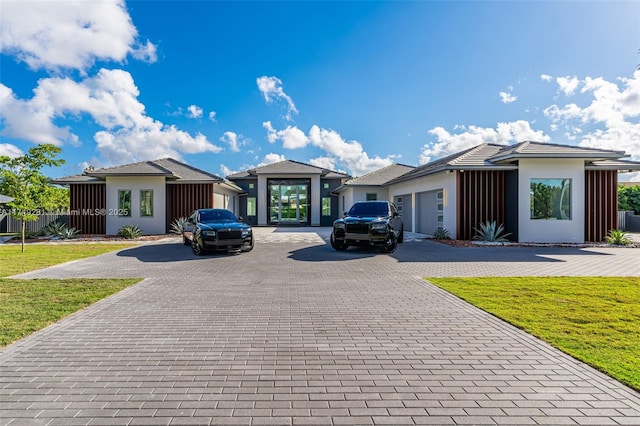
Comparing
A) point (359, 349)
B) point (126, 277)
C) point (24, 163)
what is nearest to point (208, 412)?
point (359, 349)

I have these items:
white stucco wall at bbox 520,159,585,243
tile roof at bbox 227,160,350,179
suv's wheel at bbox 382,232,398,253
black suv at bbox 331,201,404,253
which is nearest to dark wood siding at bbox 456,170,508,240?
white stucco wall at bbox 520,159,585,243

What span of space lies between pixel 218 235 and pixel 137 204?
1086 cm

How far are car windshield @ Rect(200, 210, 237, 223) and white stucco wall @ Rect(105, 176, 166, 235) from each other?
7.87 meters

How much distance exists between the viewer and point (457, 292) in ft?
22.9

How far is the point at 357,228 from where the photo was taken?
513 inches

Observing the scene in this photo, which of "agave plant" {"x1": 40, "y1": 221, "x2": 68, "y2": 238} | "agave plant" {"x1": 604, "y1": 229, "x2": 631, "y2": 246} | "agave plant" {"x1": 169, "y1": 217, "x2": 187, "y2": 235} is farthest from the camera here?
"agave plant" {"x1": 169, "y1": 217, "x2": 187, "y2": 235}

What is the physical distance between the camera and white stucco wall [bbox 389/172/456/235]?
54.4 feet

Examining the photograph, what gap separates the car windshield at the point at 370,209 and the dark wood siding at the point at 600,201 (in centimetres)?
968

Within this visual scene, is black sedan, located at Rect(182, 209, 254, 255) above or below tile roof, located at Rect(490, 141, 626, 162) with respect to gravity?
below

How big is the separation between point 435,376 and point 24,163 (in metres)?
20.1

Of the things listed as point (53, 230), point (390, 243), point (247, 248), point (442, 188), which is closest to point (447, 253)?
point (390, 243)

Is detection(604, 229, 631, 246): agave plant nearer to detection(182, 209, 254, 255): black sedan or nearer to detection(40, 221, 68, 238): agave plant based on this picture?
detection(182, 209, 254, 255): black sedan

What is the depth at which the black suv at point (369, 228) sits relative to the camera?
1284cm

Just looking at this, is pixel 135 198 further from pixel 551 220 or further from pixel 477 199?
pixel 551 220
